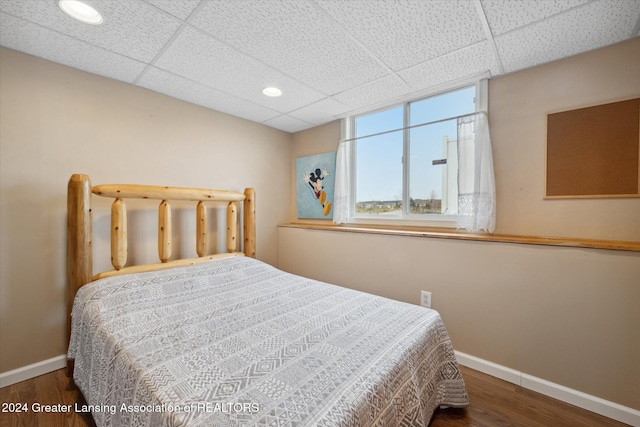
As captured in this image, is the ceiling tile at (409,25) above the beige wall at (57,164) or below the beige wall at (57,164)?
above

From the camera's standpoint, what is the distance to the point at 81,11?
1239mm

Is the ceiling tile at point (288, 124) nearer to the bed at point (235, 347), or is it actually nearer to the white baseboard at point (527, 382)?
the bed at point (235, 347)

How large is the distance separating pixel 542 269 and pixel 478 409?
0.90 metres

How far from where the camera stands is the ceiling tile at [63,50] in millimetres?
1354

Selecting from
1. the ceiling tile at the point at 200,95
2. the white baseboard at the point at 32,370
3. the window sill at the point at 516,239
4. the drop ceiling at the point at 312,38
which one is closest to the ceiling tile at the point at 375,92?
the drop ceiling at the point at 312,38

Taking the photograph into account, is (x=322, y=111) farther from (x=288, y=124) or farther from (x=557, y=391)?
(x=557, y=391)

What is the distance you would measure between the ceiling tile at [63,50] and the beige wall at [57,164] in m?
0.08

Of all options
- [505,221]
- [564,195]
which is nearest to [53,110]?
[505,221]

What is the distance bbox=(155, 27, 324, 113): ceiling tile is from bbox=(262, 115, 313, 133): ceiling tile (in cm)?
43

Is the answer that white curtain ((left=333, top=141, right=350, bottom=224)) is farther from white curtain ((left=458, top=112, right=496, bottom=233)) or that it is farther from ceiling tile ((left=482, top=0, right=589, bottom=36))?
ceiling tile ((left=482, top=0, right=589, bottom=36))

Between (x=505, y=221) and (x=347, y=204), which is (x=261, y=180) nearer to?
(x=347, y=204)

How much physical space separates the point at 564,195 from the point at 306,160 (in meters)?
2.35

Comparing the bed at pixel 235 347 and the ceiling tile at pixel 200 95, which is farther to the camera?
the ceiling tile at pixel 200 95

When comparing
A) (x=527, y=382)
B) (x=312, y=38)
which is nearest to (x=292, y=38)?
(x=312, y=38)
